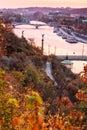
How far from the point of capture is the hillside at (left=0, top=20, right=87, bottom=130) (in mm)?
2332

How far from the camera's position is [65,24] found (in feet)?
264

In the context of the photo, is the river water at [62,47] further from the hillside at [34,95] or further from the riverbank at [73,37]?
the hillside at [34,95]

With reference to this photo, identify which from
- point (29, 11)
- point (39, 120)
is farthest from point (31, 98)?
point (29, 11)

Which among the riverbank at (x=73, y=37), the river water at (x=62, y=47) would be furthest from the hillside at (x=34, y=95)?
the riverbank at (x=73, y=37)

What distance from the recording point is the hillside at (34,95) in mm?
2332

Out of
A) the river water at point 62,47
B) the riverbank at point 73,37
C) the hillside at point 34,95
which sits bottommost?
the riverbank at point 73,37

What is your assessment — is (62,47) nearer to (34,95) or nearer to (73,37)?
(73,37)

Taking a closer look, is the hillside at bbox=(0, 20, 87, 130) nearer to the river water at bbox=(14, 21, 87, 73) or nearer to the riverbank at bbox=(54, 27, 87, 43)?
the river water at bbox=(14, 21, 87, 73)

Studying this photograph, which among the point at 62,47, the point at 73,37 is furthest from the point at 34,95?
the point at 73,37

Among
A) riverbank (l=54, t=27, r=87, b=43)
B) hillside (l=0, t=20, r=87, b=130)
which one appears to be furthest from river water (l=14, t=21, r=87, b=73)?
hillside (l=0, t=20, r=87, b=130)

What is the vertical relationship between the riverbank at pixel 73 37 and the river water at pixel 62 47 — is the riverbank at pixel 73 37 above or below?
below

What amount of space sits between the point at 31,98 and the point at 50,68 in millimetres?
13004

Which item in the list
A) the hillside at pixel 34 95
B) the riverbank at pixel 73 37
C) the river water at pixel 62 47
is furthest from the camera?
the riverbank at pixel 73 37

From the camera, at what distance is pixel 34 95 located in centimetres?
212
